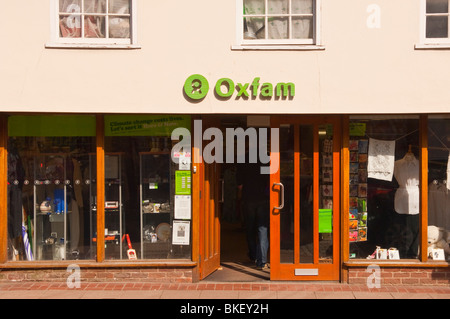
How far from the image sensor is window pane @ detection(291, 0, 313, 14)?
855 cm

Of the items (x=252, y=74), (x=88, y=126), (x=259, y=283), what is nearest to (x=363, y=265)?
(x=259, y=283)

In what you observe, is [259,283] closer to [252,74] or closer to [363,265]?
[363,265]

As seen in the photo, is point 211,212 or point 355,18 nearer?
point 355,18

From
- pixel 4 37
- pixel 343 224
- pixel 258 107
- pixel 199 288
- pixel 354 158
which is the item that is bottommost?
pixel 199 288

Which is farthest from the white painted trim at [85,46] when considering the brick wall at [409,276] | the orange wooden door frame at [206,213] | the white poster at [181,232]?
the brick wall at [409,276]

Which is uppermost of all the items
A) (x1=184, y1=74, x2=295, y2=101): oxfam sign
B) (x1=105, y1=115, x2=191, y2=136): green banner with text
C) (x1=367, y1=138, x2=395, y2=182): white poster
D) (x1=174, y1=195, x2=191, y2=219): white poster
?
(x1=184, y1=74, x2=295, y2=101): oxfam sign

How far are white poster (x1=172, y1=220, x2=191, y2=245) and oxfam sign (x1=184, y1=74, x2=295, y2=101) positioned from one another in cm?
186

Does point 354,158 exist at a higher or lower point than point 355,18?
lower

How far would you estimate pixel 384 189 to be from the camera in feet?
28.7

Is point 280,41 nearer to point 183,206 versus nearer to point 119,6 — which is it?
point 119,6

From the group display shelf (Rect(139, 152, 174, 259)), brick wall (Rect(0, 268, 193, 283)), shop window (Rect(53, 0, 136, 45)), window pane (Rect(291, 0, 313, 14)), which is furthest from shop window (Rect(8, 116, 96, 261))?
window pane (Rect(291, 0, 313, 14))

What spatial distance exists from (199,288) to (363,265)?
235 cm

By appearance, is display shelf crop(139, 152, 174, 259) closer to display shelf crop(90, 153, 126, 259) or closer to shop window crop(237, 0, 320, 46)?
display shelf crop(90, 153, 126, 259)

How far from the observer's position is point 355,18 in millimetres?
8297
